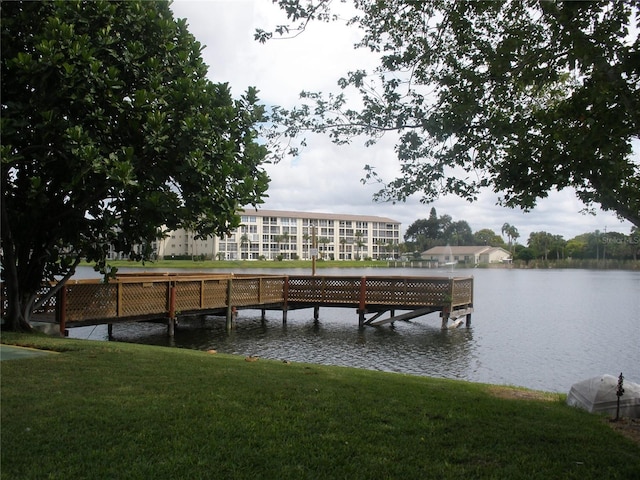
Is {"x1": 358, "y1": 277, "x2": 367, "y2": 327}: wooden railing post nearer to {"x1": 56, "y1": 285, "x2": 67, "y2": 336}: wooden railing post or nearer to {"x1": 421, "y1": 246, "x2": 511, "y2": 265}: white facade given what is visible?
{"x1": 56, "y1": 285, "x2": 67, "y2": 336}: wooden railing post

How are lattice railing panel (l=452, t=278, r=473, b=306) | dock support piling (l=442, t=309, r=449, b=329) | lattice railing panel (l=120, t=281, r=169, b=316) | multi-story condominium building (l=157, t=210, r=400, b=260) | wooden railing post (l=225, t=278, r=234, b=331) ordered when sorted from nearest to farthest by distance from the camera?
lattice railing panel (l=120, t=281, r=169, b=316) < wooden railing post (l=225, t=278, r=234, b=331) < dock support piling (l=442, t=309, r=449, b=329) < lattice railing panel (l=452, t=278, r=473, b=306) < multi-story condominium building (l=157, t=210, r=400, b=260)

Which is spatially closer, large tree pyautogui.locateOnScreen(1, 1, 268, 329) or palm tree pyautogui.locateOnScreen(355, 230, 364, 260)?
large tree pyautogui.locateOnScreen(1, 1, 268, 329)

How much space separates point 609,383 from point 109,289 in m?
14.0

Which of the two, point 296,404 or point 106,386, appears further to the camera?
point 106,386

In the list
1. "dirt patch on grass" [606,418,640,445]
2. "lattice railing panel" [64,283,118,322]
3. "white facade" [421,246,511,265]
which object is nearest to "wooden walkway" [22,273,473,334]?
"lattice railing panel" [64,283,118,322]

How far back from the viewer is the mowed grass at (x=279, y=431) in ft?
12.9

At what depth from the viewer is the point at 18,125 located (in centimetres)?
900

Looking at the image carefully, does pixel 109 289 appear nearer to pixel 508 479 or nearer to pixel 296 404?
pixel 296 404

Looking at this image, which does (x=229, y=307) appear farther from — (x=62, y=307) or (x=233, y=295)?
(x=62, y=307)

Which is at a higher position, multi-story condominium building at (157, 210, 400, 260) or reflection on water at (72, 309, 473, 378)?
multi-story condominium building at (157, 210, 400, 260)

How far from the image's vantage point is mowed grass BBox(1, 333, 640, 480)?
12.9 feet

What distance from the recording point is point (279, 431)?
185 inches

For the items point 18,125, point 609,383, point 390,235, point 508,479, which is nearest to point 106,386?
point 508,479

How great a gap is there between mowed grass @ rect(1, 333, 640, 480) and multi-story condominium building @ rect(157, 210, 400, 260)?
99258mm
